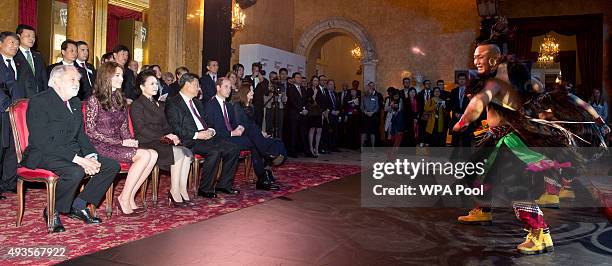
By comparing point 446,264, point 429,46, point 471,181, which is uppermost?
point 429,46

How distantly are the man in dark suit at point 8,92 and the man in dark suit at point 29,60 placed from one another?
50mm

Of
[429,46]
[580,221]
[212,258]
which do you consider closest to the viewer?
[212,258]

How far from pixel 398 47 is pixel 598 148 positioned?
10.2 m

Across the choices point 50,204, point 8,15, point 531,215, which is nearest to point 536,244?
point 531,215

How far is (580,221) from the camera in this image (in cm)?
419

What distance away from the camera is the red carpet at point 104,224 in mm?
3010

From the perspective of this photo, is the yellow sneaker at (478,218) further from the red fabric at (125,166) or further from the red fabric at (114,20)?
the red fabric at (114,20)

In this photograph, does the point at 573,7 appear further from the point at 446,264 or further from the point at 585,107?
the point at 446,264

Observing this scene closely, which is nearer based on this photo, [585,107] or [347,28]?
[585,107]

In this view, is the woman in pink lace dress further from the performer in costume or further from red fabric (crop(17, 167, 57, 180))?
the performer in costume

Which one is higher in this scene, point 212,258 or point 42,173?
point 42,173

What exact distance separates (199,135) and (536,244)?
118 inches

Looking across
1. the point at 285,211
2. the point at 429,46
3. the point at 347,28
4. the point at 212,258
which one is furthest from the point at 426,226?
the point at 347,28
